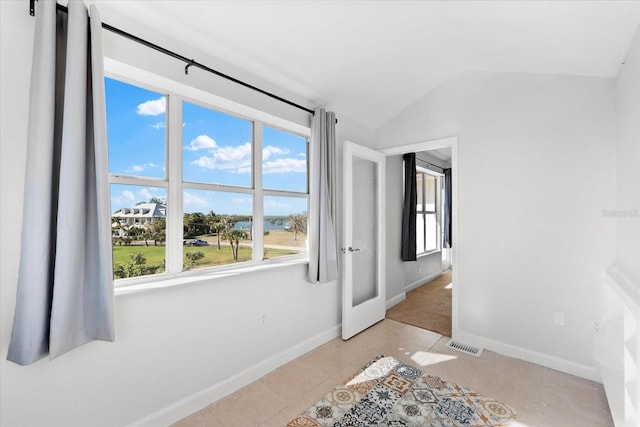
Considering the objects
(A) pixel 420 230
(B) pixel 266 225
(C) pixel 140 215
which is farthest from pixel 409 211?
(C) pixel 140 215

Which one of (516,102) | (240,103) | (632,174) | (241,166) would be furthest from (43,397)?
(516,102)

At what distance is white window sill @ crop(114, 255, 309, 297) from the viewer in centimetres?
169

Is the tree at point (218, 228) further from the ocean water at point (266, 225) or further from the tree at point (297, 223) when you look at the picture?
the tree at point (297, 223)

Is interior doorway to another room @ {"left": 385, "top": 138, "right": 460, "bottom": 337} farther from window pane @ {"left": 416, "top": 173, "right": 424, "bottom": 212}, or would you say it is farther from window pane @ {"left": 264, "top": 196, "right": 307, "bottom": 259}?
window pane @ {"left": 264, "top": 196, "right": 307, "bottom": 259}

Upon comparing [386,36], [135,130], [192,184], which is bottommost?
[192,184]

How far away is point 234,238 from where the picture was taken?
2.34 metres

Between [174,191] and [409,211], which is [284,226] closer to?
[174,191]

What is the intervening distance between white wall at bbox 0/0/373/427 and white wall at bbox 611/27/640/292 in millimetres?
2212

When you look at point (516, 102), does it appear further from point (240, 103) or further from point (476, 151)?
point (240, 103)

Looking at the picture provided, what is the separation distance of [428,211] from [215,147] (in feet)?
14.3

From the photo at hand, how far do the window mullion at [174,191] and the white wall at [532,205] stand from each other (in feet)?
7.99

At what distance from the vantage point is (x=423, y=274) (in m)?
5.16

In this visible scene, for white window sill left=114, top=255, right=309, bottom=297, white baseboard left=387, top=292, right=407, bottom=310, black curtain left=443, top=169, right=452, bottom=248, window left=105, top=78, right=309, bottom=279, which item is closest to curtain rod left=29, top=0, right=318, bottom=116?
window left=105, top=78, right=309, bottom=279

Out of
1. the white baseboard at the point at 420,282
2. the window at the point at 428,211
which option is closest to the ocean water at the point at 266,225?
the white baseboard at the point at 420,282
